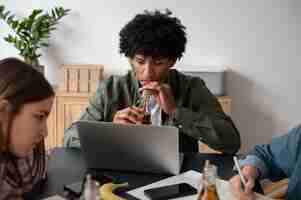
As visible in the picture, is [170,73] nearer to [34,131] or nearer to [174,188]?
[174,188]

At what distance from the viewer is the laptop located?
145 centimetres

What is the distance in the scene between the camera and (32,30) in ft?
10.3

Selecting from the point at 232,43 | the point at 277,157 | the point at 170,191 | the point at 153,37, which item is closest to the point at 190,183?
the point at 170,191

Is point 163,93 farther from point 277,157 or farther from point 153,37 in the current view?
point 277,157

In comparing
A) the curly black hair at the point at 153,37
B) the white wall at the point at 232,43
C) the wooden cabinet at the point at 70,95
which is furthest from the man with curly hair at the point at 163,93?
the white wall at the point at 232,43

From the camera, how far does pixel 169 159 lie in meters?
1.49

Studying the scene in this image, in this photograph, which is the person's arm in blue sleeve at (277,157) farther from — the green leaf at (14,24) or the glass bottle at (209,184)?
the green leaf at (14,24)

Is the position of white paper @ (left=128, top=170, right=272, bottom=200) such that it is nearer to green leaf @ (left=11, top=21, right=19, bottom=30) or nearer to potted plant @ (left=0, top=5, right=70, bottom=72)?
potted plant @ (left=0, top=5, right=70, bottom=72)

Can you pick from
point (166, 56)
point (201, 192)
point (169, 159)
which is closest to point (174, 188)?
point (169, 159)

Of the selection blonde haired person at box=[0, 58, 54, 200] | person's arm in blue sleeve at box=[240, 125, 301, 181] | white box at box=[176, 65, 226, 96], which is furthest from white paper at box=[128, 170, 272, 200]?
white box at box=[176, 65, 226, 96]

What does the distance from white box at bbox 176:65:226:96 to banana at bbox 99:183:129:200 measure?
1907 mm

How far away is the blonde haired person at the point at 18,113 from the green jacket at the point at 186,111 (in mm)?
520

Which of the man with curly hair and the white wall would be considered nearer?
the man with curly hair

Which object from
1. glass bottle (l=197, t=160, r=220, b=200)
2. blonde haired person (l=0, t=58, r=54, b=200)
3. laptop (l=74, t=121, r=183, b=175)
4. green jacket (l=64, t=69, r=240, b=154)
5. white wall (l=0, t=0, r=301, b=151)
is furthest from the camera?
white wall (l=0, t=0, r=301, b=151)
